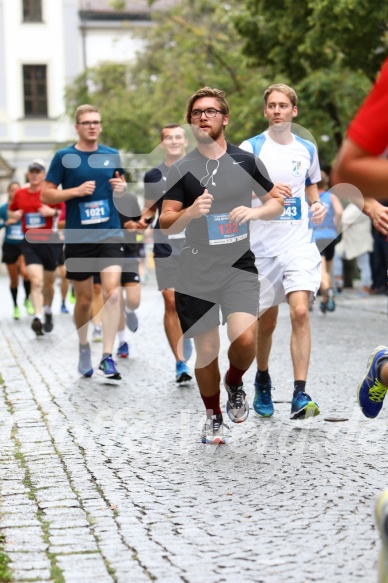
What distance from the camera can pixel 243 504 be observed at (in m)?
5.15

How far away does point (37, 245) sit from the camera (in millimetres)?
15625

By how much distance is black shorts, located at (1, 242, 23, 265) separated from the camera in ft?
60.1

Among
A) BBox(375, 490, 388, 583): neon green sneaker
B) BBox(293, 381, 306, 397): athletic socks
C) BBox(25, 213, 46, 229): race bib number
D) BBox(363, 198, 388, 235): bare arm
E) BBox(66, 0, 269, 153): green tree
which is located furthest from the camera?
BBox(66, 0, 269, 153): green tree

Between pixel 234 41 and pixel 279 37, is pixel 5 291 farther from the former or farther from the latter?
pixel 279 37

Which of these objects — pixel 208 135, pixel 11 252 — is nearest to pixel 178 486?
pixel 208 135

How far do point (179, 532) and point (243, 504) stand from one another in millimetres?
547

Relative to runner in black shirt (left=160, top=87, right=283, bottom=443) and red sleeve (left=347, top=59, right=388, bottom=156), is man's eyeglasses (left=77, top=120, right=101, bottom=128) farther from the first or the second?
red sleeve (left=347, top=59, right=388, bottom=156)

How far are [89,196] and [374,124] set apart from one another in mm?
6417

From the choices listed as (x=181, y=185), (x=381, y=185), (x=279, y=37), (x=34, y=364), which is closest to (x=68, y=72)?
(x=279, y=37)

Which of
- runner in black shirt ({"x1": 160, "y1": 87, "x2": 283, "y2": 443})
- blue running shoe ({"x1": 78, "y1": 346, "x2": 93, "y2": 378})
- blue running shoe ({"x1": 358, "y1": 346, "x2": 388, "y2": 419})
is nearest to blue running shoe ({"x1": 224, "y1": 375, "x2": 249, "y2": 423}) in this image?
runner in black shirt ({"x1": 160, "y1": 87, "x2": 283, "y2": 443})

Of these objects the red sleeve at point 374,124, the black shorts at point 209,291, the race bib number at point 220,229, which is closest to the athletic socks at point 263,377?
the black shorts at point 209,291

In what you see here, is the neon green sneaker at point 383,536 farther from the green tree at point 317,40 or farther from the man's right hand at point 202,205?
the green tree at point 317,40

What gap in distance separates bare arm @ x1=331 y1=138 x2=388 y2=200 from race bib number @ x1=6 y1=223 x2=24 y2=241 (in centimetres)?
1490

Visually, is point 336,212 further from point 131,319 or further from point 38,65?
point 38,65
